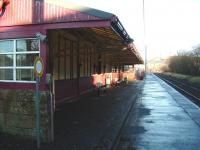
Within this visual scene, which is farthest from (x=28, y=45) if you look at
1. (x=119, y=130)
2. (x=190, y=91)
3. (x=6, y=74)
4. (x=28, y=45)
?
(x=190, y=91)

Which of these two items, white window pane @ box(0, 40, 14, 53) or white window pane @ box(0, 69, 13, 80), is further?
white window pane @ box(0, 69, 13, 80)

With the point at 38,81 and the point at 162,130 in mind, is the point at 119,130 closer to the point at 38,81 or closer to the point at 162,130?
the point at 162,130

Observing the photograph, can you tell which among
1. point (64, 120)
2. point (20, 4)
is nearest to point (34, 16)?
point (20, 4)

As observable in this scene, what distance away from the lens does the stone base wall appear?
9.38 meters

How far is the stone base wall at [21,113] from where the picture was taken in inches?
369

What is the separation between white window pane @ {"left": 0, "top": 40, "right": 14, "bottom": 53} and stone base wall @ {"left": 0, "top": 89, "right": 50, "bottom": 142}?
145 centimetres

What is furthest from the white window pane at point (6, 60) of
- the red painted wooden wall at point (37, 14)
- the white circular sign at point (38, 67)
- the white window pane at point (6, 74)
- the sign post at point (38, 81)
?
the white circular sign at point (38, 67)

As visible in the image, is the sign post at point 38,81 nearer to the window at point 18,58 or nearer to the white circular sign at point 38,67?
the white circular sign at point 38,67

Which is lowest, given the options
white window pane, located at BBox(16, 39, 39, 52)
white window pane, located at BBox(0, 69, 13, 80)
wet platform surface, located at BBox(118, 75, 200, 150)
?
wet platform surface, located at BBox(118, 75, 200, 150)

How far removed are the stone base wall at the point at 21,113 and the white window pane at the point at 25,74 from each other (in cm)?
82

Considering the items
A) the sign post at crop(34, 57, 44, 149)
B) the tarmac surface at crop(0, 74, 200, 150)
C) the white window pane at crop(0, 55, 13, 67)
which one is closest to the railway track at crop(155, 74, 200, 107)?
the tarmac surface at crop(0, 74, 200, 150)

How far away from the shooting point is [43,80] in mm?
10273

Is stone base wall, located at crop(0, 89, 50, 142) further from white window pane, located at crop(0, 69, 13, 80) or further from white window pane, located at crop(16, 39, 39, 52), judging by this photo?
white window pane, located at crop(16, 39, 39, 52)

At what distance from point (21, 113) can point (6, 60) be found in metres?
2.35
